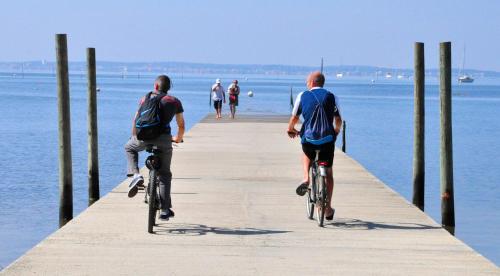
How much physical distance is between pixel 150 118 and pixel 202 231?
4.52 feet

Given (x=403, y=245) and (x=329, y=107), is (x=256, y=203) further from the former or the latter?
(x=403, y=245)

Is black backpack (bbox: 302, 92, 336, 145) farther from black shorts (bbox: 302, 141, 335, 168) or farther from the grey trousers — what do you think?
the grey trousers

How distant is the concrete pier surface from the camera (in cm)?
1021

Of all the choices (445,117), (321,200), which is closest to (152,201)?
(321,200)

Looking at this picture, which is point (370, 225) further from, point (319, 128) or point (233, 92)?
point (233, 92)

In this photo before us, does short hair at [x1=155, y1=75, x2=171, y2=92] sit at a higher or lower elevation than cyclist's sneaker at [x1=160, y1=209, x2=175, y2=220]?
higher

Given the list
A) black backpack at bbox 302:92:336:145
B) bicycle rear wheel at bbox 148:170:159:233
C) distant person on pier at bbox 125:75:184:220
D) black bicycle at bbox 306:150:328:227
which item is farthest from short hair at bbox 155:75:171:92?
black bicycle at bbox 306:150:328:227

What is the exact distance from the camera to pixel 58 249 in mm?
11023

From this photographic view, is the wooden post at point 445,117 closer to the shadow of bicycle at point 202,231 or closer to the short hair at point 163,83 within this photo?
the shadow of bicycle at point 202,231

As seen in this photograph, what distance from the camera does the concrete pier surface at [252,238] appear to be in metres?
10.2

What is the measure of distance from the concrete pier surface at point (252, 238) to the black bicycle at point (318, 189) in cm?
22

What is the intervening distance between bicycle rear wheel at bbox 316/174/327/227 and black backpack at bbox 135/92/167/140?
195 centimetres

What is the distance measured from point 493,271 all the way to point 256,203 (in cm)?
535

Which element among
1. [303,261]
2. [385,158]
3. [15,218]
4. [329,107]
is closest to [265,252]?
[303,261]
